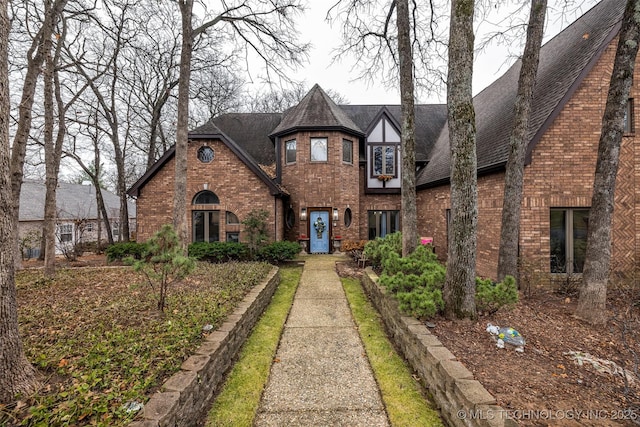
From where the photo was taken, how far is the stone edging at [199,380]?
2375mm

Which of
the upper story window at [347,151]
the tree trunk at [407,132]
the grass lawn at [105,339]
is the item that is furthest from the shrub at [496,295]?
the upper story window at [347,151]

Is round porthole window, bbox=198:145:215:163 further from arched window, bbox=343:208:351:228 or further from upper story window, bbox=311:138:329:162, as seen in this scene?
arched window, bbox=343:208:351:228

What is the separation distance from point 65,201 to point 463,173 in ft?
101

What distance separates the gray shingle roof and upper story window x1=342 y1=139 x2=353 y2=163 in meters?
16.5

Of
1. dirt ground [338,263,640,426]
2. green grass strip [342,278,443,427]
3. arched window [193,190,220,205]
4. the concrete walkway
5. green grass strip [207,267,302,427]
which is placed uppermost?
arched window [193,190,220,205]

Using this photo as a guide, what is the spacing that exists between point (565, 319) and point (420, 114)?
15253mm

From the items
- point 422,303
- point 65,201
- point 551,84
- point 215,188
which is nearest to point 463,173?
point 422,303

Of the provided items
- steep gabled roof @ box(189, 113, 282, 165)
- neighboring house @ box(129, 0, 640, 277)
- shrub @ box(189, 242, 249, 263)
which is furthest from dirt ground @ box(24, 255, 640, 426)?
steep gabled roof @ box(189, 113, 282, 165)

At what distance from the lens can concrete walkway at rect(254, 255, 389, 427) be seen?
119 inches

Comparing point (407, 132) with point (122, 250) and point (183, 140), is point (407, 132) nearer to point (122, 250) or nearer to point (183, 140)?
point (183, 140)

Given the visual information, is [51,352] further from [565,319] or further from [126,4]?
[126,4]

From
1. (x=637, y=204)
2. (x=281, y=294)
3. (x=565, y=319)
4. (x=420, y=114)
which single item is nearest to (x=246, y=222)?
(x=281, y=294)

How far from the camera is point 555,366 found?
3.42 metres

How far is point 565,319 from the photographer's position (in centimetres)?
507
